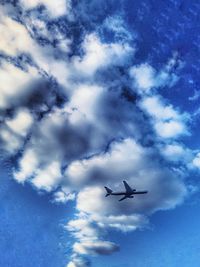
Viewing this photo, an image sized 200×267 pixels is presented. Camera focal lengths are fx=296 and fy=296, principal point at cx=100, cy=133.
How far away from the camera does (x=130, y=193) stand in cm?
8212

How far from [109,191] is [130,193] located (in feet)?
36.6

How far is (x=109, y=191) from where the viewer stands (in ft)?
301

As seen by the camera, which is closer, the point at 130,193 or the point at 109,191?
the point at 130,193
